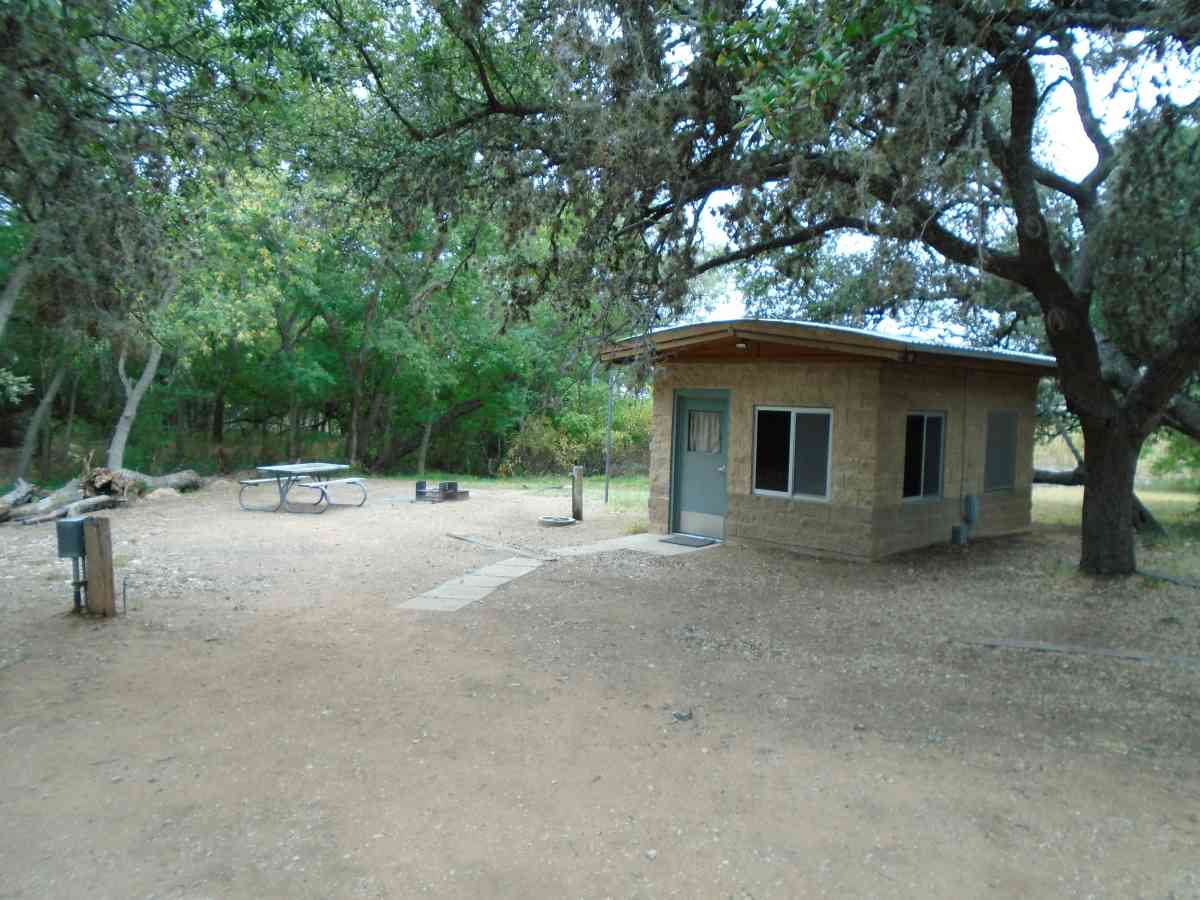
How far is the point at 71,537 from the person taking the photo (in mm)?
6668

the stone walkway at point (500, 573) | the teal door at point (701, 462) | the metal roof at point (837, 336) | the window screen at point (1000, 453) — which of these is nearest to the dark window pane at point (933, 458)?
the metal roof at point (837, 336)

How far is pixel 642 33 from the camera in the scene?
6508 mm

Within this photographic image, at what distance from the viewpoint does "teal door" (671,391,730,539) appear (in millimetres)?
11344

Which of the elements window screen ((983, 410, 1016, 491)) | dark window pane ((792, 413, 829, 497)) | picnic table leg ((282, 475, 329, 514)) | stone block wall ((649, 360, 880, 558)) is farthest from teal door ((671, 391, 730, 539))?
picnic table leg ((282, 475, 329, 514))

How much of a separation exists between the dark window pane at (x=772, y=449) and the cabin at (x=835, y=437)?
19mm

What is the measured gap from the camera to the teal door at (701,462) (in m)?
11.3

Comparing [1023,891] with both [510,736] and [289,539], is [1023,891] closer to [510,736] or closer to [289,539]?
[510,736]

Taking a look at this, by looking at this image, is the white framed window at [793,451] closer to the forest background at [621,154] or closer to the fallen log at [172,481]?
the forest background at [621,154]

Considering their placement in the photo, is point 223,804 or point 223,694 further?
point 223,694

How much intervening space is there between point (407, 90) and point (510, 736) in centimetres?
667

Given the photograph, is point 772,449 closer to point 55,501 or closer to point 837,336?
point 837,336

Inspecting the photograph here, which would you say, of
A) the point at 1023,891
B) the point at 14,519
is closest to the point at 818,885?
the point at 1023,891

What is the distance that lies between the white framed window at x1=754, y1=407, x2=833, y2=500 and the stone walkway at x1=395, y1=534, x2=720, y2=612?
1.41 meters

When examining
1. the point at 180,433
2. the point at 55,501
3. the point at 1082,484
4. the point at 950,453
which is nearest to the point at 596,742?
the point at 950,453
